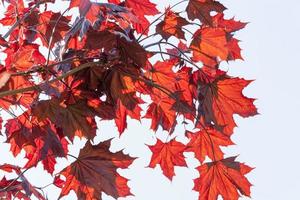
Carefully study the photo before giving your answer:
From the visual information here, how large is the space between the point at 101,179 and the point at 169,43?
460 millimetres

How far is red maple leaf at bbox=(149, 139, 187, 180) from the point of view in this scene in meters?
1.74

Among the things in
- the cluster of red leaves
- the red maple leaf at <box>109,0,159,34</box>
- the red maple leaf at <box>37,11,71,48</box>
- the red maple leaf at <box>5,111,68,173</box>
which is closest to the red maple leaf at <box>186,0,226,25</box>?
the cluster of red leaves

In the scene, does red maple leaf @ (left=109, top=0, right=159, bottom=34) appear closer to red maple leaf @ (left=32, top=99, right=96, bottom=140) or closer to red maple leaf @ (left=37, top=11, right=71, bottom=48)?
red maple leaf @ (left=37, top=11, right=71, bottom=48)

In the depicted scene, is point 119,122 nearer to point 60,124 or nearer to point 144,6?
point 60,124

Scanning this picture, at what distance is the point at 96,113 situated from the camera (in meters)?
1.48

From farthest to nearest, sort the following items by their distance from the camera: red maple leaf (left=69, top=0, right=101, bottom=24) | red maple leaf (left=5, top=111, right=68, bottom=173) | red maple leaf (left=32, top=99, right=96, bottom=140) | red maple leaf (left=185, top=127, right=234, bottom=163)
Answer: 1. red maple leaf (left=185, top=127, right=234, bottom=163)
2. red maple leaf (left=5, top=111, right=68, bottom=173)
3. red maple leaf (left=32, top=99, right=96, bottom=140)
4. red maple leaf (left=69, top=0, right=101, bottom=24)

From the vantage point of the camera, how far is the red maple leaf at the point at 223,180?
5.27 feet

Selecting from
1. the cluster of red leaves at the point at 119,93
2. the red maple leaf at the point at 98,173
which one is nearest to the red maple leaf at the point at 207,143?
the cluster of red leaves at the point at 119,93

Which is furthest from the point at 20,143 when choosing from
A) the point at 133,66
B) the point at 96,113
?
the point at 133,66

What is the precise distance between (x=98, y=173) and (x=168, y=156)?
0.30 metres

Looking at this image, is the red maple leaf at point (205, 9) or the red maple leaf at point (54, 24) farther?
the red maple leaf at point (54, 24)

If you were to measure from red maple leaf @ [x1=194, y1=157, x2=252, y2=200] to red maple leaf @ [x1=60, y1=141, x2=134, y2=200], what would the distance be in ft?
0.82

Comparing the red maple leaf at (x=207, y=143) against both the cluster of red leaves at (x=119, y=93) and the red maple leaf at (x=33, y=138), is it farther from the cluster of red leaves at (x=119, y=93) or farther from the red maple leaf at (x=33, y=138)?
the red maple leaf at (x=33, y=138)

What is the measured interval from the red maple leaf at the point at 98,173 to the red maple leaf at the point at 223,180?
9.8 inches
